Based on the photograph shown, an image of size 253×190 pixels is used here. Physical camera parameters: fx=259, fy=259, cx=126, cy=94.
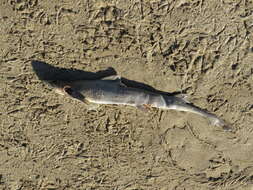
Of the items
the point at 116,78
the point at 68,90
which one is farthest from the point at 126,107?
the point at 68,90

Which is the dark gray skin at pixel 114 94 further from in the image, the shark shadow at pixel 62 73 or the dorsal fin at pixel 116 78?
the shark shadow at pixel 62 73

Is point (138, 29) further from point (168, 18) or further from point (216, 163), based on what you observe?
point (216, 163)

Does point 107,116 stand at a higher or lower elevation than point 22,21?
lower

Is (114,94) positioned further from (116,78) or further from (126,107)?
(126,107)

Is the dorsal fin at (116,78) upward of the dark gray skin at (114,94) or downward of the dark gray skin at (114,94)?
upward

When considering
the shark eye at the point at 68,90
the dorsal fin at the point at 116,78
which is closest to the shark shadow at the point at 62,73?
the dorsal fin at the point at 116,78

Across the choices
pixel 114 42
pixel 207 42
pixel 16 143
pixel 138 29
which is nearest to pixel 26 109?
pixel 16 143
